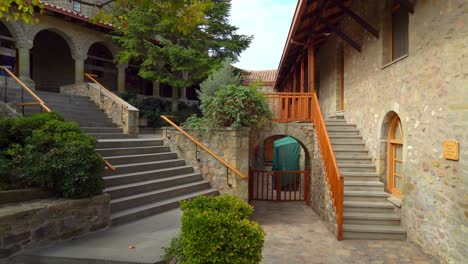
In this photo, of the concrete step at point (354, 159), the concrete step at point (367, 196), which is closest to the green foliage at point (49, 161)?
the concrete step at point (367, 196)

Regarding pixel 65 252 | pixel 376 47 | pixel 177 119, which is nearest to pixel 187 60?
pixel 177 119

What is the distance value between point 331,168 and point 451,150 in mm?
2396

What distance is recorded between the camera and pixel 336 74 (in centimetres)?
1005

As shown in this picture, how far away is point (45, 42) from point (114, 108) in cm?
829

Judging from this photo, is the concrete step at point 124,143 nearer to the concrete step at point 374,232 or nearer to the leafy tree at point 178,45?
the leafy tree at point 178,45

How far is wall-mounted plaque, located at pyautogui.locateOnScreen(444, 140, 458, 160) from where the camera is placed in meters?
4.39

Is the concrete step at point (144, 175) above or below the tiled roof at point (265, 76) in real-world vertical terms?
below

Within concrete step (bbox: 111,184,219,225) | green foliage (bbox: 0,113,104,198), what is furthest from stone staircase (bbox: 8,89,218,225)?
green foliage (bbox: 0,113,104,198)

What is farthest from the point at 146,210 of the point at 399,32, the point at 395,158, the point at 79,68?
the point at 79,68

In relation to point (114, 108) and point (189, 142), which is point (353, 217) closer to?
point (189, 142)

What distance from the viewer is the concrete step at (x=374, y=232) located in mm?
5801

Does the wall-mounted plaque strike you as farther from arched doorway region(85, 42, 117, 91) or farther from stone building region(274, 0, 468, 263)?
arched doorway region(85, 42, 117, 91)

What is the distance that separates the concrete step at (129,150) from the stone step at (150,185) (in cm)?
110

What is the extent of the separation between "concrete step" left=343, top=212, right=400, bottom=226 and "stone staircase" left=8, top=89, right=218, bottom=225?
3.18m
